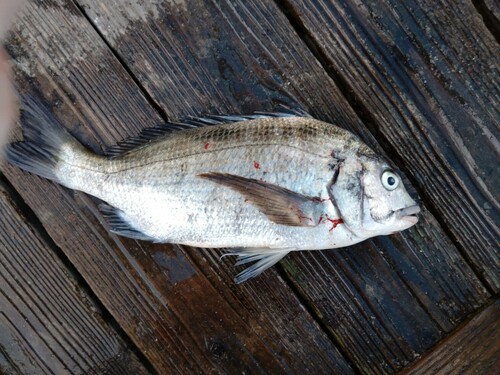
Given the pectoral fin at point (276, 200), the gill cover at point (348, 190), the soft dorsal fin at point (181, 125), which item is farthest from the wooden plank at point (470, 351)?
the soft dorsal fin at point (181, 125)

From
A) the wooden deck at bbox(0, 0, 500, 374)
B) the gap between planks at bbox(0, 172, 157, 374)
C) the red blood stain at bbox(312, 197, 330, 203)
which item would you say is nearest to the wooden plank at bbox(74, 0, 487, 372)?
the wooden deck at bbox(0, 0, 500, 374)

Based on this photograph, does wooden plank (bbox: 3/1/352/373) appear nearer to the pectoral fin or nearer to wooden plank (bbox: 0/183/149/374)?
wooden plank (bbox: 0/183/149/374)

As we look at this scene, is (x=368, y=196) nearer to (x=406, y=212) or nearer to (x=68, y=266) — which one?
(x=406, y=212)

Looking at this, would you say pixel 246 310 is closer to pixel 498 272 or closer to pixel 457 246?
pixel 457 246

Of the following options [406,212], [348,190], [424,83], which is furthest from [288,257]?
[424,83]

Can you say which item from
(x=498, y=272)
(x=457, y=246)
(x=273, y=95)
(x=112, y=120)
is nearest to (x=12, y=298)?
(x=112, y=120)
